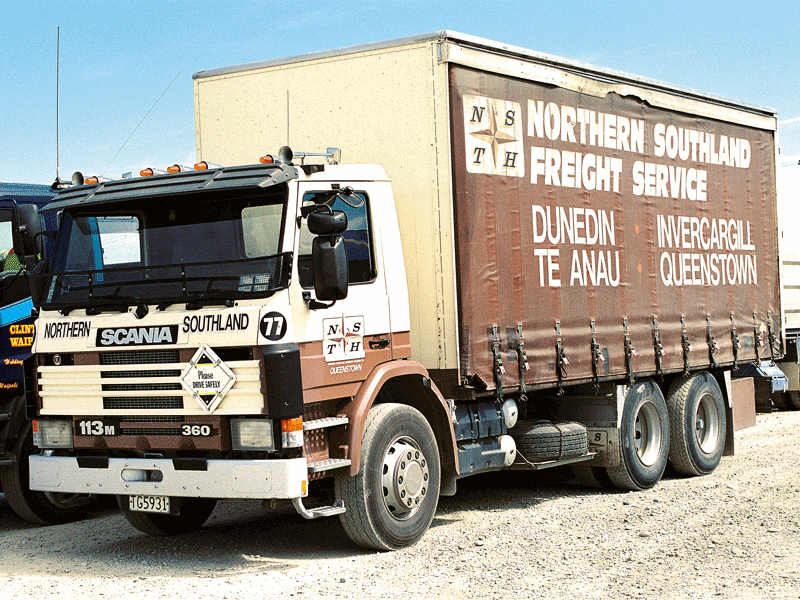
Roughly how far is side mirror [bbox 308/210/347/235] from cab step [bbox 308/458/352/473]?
5.01ft

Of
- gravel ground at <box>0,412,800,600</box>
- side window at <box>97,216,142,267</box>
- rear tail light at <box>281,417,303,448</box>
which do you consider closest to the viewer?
gravel ground at <box>0,412,800,600</box>

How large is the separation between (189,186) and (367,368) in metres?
1.77

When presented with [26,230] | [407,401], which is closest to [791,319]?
[407,401]

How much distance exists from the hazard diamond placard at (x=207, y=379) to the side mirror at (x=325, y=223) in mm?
1045

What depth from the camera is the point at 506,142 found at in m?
8.91

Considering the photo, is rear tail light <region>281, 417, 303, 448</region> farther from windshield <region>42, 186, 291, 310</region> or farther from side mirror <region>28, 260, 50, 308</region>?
side mirror <region>28, 260, 50, 308</region>

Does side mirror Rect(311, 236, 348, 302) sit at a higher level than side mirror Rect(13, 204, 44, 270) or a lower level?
lower

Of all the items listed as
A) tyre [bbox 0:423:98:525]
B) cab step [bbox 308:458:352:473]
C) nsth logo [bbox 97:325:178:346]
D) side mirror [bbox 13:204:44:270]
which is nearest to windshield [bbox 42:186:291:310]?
nsth logo [bbox 97:325:178:346]

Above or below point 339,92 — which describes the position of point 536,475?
below

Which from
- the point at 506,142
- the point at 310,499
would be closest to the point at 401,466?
the point at 310,499

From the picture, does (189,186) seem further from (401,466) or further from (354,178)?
(401,466)

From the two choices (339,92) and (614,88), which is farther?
(614,88)

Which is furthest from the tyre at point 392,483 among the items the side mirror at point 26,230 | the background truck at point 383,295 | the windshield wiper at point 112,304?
the side mirror at point 26,230

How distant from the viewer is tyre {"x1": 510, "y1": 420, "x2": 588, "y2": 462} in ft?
31.1
